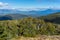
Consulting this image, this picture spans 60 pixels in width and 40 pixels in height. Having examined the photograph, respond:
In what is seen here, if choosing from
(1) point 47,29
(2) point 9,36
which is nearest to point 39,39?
(2) point 9,36

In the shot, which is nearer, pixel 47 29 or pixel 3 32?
pixel 3 32

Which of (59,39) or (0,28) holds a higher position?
(0,28)

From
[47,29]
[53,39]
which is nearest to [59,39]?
[53,39]

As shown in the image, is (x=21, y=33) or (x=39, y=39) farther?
(x=21, y=33)

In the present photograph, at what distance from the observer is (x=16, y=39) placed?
15117 millimetres

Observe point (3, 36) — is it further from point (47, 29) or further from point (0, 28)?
point (47, 29)

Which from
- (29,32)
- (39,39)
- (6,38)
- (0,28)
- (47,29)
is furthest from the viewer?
(47,29)

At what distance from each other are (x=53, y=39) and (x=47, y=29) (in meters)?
11.2

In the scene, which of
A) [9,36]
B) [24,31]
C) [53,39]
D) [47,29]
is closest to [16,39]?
[9,36]

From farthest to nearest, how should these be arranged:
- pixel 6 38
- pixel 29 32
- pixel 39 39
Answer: pixel 29 32, pixel 39 39, pixel 6 38

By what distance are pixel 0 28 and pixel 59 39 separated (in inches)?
194

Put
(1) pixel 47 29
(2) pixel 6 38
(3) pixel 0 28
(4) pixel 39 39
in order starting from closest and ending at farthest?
(2) pixel 6 38
(4) pixel 39 39
(3) pixel 0 28
(1) pixel 47 29

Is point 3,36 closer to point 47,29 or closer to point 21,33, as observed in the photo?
point 21,33

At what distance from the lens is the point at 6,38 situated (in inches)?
567
